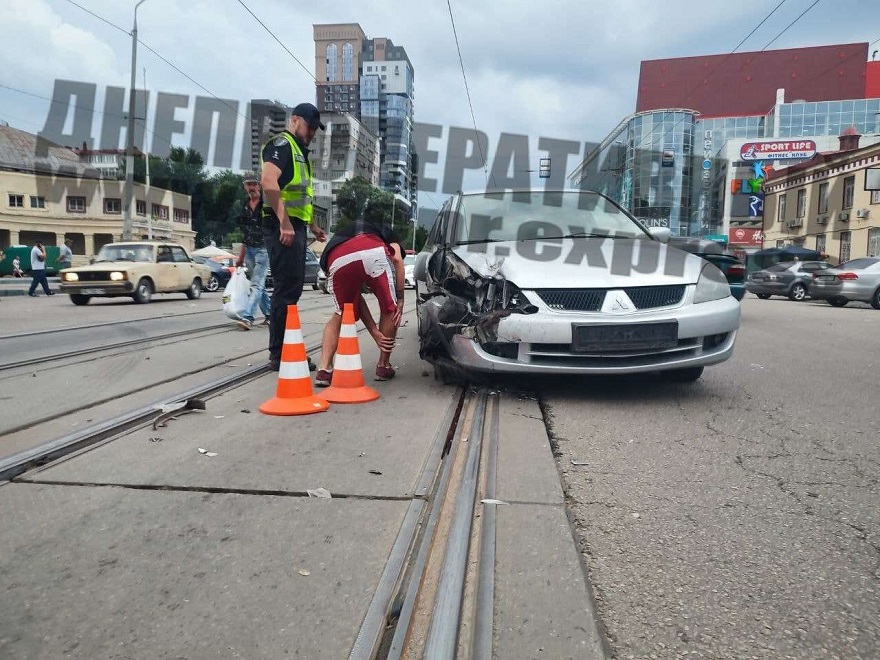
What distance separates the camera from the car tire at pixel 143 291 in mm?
15508

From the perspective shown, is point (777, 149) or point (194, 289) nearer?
point (194, 289)

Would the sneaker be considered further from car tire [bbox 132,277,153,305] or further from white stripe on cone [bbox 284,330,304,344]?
car tire [bbox 132,277,153,305]

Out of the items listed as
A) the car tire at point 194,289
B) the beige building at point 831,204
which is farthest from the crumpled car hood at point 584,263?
the beige building at point 831,204

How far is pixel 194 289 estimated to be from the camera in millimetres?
17766

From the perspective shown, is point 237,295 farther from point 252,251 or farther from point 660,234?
point 660,234

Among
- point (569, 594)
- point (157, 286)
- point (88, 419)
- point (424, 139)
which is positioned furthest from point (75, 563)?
point (157, 286)

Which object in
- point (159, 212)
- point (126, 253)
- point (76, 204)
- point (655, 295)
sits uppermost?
point (159, 212)

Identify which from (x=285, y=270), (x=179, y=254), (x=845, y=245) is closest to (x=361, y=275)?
(x=285, y=270)

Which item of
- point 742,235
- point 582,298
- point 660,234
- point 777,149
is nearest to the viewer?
point 582,298

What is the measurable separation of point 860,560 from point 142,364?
5493 mm

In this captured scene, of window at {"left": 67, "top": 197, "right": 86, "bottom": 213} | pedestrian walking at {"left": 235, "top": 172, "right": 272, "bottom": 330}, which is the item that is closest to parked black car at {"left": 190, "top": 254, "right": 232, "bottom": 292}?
pedestrian walking at {"left": 235, "top": 172, "right": 272, "bottom": 330}

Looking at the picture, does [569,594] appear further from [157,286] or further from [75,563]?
[157,286]

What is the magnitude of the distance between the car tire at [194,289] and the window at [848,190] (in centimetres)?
3241

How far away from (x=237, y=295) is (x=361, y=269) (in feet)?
14.3
